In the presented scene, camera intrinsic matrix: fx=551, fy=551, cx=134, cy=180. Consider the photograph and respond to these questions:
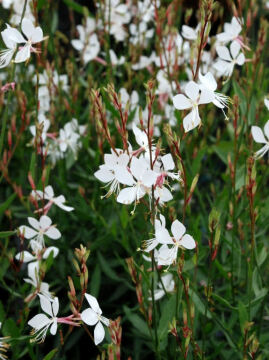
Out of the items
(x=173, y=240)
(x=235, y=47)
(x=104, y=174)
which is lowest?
(x=173, y=240)

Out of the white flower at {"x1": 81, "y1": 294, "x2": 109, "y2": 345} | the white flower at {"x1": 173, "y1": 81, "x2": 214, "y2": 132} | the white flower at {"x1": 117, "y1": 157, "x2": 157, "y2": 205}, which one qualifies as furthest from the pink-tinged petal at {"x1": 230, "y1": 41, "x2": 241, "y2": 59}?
the white flower at {"x1": 81, "y1": 294, "x2": 109, "y2": 345}

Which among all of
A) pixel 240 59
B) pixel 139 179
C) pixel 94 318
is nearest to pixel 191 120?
pixel 139 179

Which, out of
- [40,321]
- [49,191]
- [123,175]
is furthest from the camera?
[49,191]

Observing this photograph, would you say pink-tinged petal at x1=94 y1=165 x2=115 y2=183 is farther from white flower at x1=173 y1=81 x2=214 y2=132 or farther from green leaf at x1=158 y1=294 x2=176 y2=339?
green leaf at x1=158 y1=294 x2=176 y2=339

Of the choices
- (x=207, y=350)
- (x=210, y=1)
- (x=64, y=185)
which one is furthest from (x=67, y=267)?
(x=210, y=1)

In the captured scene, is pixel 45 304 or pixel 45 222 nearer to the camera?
pixel 45 304

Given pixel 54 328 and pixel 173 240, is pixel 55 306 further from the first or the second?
pixel 173 240

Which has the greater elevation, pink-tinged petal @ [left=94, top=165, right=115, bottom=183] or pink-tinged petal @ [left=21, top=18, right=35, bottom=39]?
pink-tinged petal @ [left=21, top=18, right=35, bottom=39]
